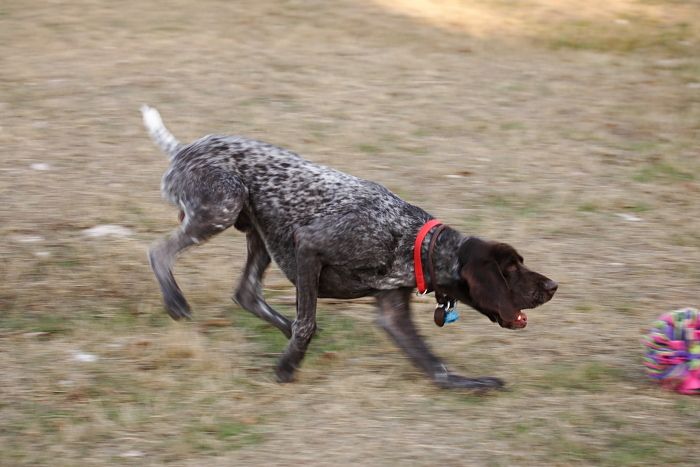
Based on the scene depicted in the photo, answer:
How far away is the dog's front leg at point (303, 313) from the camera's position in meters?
5.41

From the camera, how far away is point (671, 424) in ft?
16.2

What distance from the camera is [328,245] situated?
5426 mm

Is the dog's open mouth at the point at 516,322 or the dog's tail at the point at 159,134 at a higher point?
the dog's tail at the point at 159,134

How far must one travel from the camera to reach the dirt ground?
15.9ft

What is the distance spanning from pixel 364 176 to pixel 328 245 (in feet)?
10.5

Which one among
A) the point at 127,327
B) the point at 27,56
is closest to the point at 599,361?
the point at 127,327

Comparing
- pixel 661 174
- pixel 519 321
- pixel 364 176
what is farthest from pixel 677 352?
pixel 661 174

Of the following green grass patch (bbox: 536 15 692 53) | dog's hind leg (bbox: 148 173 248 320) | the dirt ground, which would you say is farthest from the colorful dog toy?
green grass patch (bbox: 536 15 692 53)

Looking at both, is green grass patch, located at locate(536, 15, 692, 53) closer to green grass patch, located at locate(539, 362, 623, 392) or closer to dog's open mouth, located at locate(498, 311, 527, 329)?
green grass patch, located at locate(539, 362, 623, 392)

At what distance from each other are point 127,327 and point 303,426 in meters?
1.56

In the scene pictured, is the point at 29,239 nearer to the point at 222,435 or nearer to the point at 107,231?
the point at 107,231

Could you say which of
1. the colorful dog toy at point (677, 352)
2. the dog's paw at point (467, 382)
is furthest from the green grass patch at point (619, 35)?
the dog's paw at point (467, 382)

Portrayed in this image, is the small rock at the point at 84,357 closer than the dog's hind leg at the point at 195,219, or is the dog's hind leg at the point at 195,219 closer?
the small rock at the point at 84,357

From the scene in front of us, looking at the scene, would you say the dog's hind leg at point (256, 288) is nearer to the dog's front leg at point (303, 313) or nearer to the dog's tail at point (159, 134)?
the dog's front leg at point (303, 313)
